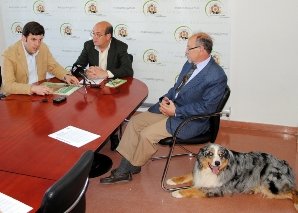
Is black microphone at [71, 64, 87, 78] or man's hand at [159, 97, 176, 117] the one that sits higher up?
black microphone at [71, 64, 87, 78]

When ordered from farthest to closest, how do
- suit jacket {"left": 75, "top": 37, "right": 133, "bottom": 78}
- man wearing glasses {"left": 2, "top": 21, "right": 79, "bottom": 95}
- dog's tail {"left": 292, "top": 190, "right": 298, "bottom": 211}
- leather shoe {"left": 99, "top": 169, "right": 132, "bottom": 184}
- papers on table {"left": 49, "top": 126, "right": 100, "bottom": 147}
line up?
suit jacket {"left": 75, "top": 37, "right": 133, "bottom": 78}
leather shoe {"left": 99, "top": 169, "right": 132, "bottom": 184}
man wearing glasses {"left": 2, "top": 21, "right": 79, "bottom": 95}
dog's tail {"left": 292, "top": 190, "right": 298, "bottom": 211}
papers on table {"left": 49, "top": 126, "right": 100, "bottom": 147}

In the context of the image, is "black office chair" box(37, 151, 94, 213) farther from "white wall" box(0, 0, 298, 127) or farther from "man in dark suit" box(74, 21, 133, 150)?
"white wall" box(0, 0, 298, 127)

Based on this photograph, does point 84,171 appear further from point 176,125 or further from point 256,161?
point 256,161

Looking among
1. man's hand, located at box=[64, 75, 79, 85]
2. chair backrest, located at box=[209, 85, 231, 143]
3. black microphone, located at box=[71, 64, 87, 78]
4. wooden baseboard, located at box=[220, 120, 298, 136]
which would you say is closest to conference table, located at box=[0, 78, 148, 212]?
man's hand, located at box=[64, 75, 79, 85]

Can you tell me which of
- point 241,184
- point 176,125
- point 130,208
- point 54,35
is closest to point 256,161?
point 241,184

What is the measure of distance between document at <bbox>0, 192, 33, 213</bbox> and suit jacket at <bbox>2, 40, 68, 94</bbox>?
1.53 metres

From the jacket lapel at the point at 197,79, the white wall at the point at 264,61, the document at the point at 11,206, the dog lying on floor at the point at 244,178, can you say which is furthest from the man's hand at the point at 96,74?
the document at the point at 11,206

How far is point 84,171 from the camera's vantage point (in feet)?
5.18

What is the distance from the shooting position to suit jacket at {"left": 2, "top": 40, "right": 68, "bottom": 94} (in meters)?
3.03

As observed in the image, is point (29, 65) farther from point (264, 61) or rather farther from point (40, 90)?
point (264, 61)

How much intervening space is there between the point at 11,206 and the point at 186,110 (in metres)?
1.71

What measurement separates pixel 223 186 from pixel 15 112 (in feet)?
5.47

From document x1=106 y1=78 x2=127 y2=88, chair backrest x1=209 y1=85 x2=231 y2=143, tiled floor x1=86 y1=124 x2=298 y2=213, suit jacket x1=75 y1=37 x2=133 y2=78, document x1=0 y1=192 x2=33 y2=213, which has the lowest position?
tiled floor x1=86 y1=124 x2=298 y2=213

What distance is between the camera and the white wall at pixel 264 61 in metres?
3.84
